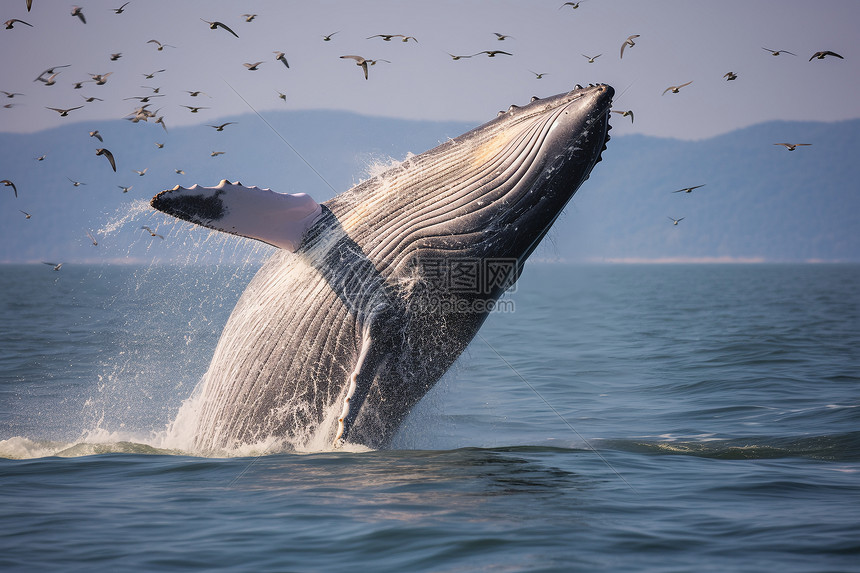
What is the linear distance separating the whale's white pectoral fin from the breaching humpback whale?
1cm

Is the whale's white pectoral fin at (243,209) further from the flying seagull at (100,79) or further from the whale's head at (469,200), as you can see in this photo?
the flying seagull at (100,79)

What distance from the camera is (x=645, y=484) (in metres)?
Result: 8.47

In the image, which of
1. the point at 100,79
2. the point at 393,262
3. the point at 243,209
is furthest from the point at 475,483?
the point at 100,79

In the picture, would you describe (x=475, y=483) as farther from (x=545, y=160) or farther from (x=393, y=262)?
(x=545, y=160)

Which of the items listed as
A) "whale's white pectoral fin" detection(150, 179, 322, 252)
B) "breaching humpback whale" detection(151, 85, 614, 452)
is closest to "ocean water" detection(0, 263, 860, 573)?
"breaching humpback whale" detection(151, 85, 614, 452)

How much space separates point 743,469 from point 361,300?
176 inches

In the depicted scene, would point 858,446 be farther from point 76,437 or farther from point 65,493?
point 76,437

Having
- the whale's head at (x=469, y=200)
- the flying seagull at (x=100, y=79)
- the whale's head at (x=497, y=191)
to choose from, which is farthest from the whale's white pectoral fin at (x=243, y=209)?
the flying seagull at (x=100, y=79)

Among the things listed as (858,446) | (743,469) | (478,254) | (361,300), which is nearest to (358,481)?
(361,300)

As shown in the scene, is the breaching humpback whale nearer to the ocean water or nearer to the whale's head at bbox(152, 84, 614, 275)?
the whale's head at bbox(152, 84, 614, 275)

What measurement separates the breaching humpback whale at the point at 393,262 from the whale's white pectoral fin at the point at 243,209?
0.01 meters

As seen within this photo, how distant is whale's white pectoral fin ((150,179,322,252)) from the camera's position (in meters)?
7.54

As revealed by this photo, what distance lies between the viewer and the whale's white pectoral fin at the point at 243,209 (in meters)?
7.54

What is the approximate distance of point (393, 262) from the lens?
8.21 m
